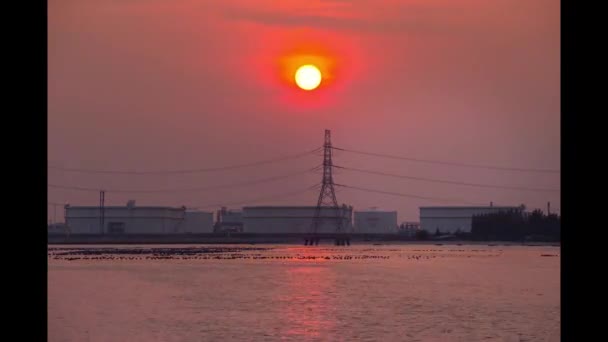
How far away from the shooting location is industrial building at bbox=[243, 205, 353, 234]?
17825 cm

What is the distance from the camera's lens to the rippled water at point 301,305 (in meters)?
29.2

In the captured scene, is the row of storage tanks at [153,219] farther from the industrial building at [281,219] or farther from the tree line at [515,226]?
the tree line at [515,226]

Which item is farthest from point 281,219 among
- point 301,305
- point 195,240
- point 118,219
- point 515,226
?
point 301,305

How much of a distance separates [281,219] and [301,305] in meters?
140

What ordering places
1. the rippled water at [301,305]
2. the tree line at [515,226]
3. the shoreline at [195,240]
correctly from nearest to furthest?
1. the rippled water at [301,305]
2. the tree line at [515,226]
3. the shoreline at [195,240]

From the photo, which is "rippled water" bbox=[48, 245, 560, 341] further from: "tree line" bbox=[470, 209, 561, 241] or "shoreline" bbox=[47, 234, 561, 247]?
"shoreline" bbox=[47, 234, 561, 247]

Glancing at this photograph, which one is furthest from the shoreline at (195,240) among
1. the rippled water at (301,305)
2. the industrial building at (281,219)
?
the rippled water at (301,305)

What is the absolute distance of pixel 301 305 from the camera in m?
40.0

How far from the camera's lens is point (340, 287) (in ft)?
165

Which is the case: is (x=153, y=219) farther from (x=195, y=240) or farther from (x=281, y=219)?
(x=281, y=219)

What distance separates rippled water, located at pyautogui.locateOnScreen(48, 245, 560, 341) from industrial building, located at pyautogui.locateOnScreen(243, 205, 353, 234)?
363 ft

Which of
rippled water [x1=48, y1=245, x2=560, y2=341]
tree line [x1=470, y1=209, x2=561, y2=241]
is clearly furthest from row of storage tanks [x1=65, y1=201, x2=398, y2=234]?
rippled water [x1=48, y1=245, x2=560, y2=341]

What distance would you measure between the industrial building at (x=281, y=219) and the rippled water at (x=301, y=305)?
111 m
